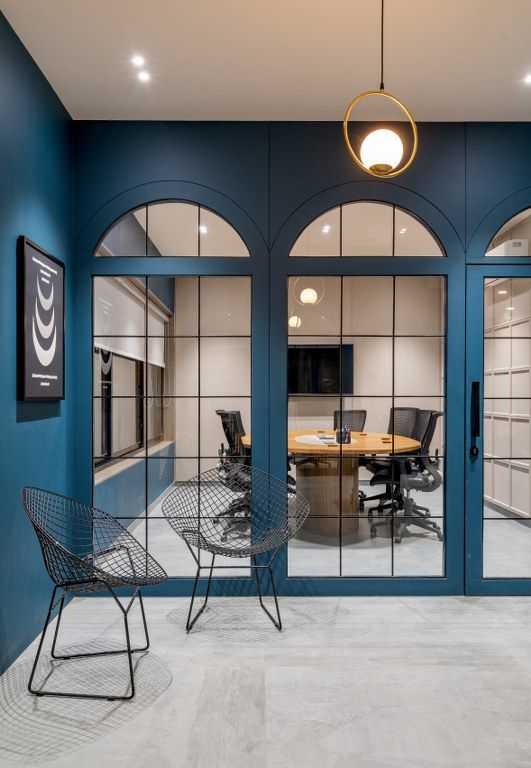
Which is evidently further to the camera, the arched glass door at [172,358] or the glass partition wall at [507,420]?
the glass partition wall at [507,420]

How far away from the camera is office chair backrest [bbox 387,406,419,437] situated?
3594 millimetres

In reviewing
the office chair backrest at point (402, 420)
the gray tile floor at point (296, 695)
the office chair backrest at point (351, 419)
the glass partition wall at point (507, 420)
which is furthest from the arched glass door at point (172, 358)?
the glass partition wall at point (507, 420)

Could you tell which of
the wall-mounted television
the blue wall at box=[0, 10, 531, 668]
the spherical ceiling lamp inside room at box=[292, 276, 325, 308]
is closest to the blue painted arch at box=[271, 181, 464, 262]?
the blue wall at box=[0, 10, 531, 668]

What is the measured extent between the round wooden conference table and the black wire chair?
3.60 ft

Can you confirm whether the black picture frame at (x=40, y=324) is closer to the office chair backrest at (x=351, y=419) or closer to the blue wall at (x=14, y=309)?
the blue wall at (x=14, y=309)

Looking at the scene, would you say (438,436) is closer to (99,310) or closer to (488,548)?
(488,548)

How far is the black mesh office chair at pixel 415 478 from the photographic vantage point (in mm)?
3623

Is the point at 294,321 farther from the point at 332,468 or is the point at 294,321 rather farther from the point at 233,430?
the point at 332,468

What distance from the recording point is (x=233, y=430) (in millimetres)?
3576

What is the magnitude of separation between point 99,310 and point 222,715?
2.54m

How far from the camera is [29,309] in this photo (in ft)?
9.27

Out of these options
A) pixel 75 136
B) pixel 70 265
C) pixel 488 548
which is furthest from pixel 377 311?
pixel 75 136

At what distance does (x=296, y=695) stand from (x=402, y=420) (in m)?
1.86

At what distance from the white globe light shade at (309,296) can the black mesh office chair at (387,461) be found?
918mm
